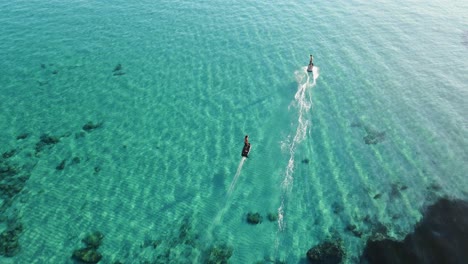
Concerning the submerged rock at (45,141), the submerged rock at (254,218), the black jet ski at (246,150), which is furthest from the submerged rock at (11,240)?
the black jet ski at (246,150)

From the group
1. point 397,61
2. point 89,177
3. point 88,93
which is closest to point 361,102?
point 397,61

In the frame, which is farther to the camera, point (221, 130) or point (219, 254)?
point (221, 130)

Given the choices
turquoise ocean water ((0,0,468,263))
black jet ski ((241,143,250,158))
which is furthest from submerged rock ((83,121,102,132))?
black jet ski ((241,143,250,158))

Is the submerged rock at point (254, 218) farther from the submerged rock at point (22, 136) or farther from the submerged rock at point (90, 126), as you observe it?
the submerged rock at point (22, 136)

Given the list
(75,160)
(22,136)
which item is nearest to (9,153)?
(22,136)

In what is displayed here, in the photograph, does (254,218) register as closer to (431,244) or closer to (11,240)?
(431,244)

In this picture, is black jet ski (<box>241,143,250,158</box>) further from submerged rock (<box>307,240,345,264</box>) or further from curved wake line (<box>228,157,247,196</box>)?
submerged rock (<box>307,240,345,264</box>)

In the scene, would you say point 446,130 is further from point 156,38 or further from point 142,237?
point 156,38

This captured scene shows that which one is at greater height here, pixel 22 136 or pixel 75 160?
pixel 22 136
